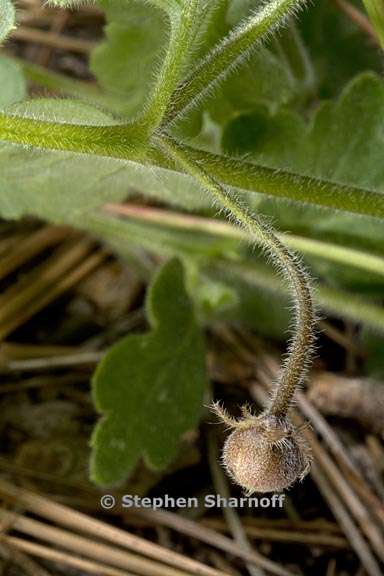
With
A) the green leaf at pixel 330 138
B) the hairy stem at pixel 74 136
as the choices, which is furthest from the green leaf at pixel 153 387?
the hairy stem at pixel 74 136

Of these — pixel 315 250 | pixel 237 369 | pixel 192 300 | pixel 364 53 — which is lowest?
pixel 237 369

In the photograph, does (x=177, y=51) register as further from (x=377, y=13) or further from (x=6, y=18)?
(x=377, y=13)

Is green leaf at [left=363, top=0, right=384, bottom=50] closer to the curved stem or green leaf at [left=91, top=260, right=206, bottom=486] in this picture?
the curved stem

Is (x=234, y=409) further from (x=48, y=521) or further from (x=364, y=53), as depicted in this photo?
(x=364, y=53)

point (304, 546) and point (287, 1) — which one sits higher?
point (287, 1)

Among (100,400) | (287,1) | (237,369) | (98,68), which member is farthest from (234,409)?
(287,1)

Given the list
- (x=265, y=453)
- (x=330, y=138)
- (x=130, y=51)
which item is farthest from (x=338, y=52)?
(x=265, y=453)

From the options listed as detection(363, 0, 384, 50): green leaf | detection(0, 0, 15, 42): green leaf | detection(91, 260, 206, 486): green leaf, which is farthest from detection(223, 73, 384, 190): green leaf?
detection(0, 0, 15, 42): green leaf
